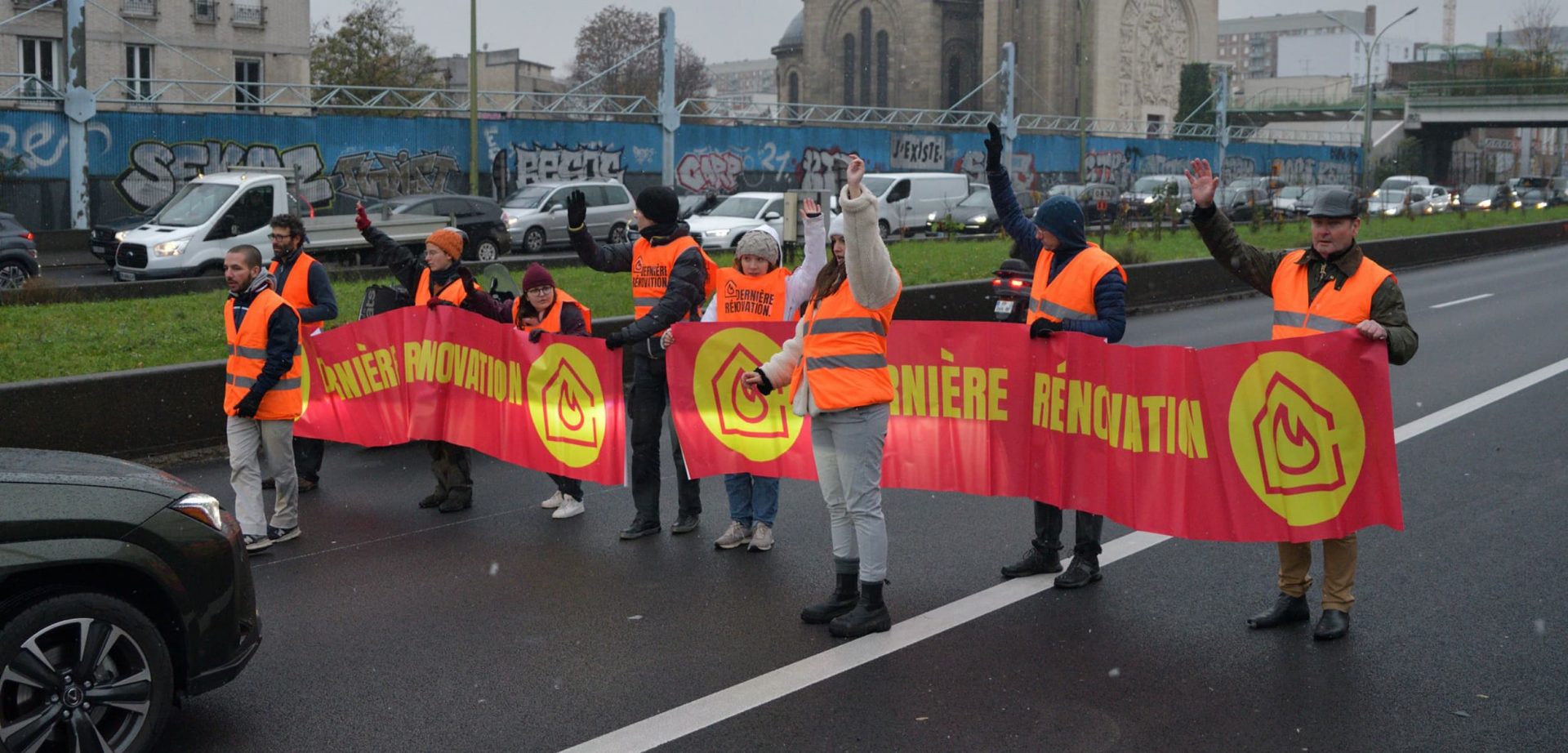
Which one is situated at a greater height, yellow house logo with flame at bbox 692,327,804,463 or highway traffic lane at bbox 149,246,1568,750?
yellow house logo with flame at bbox 692,327,804,463

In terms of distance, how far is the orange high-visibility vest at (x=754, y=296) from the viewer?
307 inches

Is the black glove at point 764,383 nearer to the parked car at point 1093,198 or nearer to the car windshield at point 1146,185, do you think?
the parked car at point 1093,198

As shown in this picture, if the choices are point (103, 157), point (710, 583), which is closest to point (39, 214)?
point (103, 157)

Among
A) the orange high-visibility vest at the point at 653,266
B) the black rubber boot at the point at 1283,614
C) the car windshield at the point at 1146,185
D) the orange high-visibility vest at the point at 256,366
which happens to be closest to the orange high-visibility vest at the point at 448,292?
the orange high-visibility vest at the point at 256,366

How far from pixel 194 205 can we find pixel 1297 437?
883 inches

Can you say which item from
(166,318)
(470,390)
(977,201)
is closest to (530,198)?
(977,201)

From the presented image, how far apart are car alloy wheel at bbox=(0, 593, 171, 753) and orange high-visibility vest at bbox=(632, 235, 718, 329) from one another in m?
3.67

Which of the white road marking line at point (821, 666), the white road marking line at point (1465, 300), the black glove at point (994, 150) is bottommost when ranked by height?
the white road marking line at point (821, 666)

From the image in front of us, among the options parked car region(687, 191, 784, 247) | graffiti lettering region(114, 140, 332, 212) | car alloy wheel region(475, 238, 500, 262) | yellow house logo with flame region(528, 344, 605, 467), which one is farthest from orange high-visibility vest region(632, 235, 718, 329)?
graffiti lettering region(114, 140, 332, 212)

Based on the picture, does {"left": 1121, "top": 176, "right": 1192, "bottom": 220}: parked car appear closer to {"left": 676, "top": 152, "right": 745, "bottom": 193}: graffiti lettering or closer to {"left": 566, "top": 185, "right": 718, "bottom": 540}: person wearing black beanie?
{"left": 676, "top": 152, "right": 745, "bottom": 193}: graffiti lettering

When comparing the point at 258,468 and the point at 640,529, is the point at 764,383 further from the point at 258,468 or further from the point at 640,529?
the point at 258,468

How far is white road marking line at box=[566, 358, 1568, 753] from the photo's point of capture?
5.10 metres

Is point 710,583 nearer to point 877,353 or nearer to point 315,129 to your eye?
point 877,353

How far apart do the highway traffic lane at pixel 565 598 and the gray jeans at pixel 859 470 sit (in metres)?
0.45
